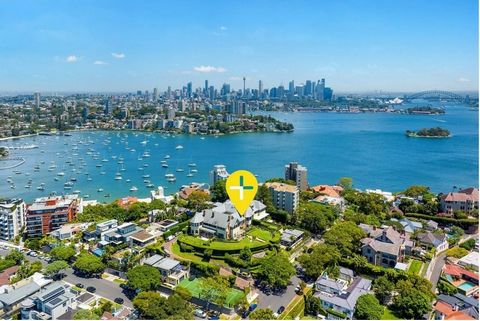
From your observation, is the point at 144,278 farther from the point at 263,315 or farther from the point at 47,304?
the point at 263,315

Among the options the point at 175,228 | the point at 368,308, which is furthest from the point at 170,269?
the point at 368,308

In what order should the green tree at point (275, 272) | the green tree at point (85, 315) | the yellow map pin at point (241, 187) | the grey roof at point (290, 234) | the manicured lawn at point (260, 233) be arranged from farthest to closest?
the manicured lawn at point (260, 233), the grey roof at point (290, 234), the yellow map pin at point (241, 187), the green tree at point (275, 272), the green tree at point (85, 315)

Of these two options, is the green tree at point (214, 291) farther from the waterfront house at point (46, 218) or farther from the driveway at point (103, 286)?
the waterfront house at point (46, 218)

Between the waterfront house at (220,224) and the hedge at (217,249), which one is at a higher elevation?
the waterfront house at (220,224)

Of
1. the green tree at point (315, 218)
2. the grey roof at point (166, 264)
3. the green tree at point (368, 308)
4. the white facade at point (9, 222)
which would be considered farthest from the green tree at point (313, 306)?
the white facade at point (9, 222)

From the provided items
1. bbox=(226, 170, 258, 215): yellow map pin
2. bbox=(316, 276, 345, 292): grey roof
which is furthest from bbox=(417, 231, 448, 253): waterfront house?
bbox=(226, 170, 258, 215): yellow map pin

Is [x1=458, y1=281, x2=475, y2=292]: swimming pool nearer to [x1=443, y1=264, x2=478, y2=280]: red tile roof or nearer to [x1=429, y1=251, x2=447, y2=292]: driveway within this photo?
[x1=443, y1=264, x2=478, y2=280]: red tile roof
